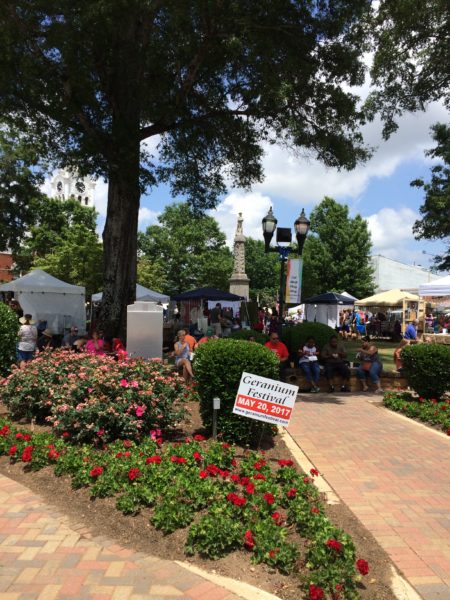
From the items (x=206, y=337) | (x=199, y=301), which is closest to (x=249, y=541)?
(x=206, y=337)

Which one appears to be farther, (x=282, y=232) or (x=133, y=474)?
(x=282, y=232)

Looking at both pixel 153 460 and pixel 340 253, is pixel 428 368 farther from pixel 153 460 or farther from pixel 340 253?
pixel 340 253

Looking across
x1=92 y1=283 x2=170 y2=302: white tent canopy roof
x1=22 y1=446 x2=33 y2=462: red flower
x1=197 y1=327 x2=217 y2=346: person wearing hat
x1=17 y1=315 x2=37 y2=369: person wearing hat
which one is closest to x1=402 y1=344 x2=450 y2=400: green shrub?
x1=197 y1=327 x2=217 y2=346: person wearing hat

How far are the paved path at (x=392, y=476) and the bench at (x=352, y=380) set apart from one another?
4.83 ft

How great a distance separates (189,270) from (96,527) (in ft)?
158

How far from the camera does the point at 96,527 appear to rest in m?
3.68

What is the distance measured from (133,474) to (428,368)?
19.2 feet

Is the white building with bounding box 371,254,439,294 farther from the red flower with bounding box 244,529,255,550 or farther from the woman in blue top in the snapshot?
the red flower with bounding box 244,529,255,550

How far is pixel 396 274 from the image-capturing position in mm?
56875

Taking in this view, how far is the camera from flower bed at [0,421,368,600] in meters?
3.08

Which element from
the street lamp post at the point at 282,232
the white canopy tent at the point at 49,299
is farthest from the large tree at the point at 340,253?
the street lamp post at the point at 282,232

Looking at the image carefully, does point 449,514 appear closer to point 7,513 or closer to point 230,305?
point 7,513

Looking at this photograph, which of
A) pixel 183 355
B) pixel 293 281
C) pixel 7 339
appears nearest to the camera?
pixel 7 339

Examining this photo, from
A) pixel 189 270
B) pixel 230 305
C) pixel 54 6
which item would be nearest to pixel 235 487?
pixel 54 6
